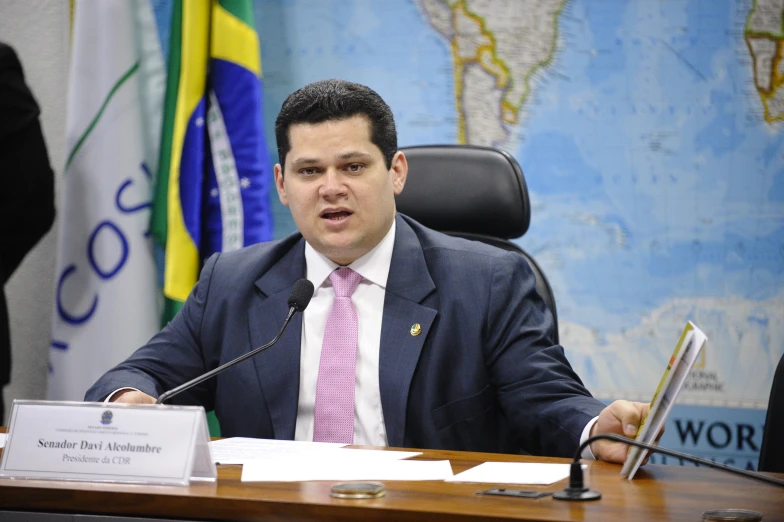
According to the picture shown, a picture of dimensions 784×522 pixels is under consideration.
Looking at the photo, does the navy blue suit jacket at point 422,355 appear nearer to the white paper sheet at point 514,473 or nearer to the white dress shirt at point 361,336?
the white dress shirt at point 361,336

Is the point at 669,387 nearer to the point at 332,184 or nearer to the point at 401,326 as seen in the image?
the point at 401,326

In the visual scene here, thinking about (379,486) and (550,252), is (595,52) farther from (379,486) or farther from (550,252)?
(379,486)

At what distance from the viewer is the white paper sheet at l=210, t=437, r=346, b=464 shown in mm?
1479

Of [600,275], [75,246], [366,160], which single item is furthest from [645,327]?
[75,246]

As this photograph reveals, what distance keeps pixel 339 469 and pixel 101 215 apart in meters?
1.92

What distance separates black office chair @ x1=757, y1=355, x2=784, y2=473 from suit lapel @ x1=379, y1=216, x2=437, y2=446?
695 mm

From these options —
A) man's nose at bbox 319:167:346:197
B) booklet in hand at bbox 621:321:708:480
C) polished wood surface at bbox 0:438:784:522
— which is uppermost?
man's nose at bbox 319:167:346:197

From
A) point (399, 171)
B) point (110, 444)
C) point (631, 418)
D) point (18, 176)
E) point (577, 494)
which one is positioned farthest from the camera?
point (18, 176)

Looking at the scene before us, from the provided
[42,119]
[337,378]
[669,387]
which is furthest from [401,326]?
[42,119]

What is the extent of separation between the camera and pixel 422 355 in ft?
6.35

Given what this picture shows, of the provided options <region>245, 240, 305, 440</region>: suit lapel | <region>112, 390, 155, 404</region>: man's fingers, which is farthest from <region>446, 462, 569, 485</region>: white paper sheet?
<region>112, 390, 155, 404</region>: man's fingers

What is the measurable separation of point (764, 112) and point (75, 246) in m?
2.33

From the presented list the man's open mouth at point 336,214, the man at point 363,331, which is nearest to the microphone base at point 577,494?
the man at point 363,331

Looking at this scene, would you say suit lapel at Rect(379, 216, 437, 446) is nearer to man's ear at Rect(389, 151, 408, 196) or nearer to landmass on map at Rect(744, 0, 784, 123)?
man's ear at Rect(389, 151, 408, 196)
